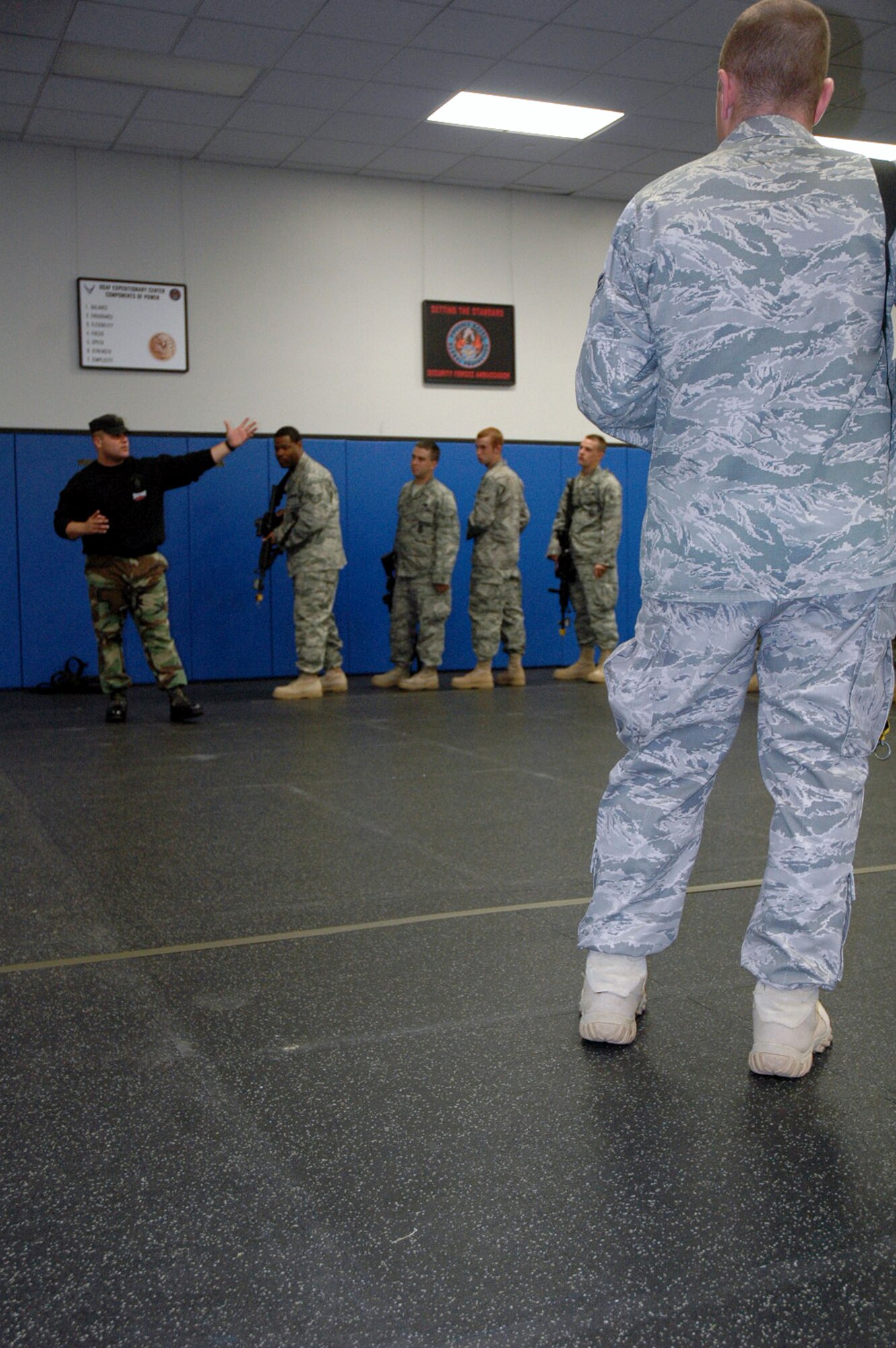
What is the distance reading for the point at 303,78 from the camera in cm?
696

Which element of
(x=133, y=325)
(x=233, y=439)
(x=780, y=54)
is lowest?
(x=233, y=439)

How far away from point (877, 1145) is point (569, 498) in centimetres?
716

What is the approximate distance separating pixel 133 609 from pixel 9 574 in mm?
2252

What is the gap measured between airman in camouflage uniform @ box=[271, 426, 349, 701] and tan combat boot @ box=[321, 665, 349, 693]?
0.82ft

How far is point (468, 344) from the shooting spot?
9.25 metres

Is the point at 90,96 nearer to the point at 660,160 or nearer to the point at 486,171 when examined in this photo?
the point at 486,171

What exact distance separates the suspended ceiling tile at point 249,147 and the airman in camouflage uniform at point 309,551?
2006 millimetres

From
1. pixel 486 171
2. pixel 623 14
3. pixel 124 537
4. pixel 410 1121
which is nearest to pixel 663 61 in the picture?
pixel 623 14

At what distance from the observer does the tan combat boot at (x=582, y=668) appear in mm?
8523

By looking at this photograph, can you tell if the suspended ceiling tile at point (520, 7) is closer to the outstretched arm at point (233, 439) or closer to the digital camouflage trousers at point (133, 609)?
the outstretched arm at point (233, 439)

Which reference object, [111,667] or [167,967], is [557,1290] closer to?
[167,967]

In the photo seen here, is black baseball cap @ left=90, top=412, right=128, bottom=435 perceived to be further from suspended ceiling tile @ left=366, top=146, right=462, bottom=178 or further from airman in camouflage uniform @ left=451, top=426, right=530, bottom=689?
suspended ceiling tile @ left=366, top=146, right=462, bottom=178

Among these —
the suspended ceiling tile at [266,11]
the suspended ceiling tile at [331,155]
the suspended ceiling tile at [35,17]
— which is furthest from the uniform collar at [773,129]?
the suspended ceiling tile at [331,155]

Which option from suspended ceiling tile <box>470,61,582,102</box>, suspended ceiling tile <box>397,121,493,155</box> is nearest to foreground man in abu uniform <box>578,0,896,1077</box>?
suspended ceiling tile <box>470,61,582,102</box>
